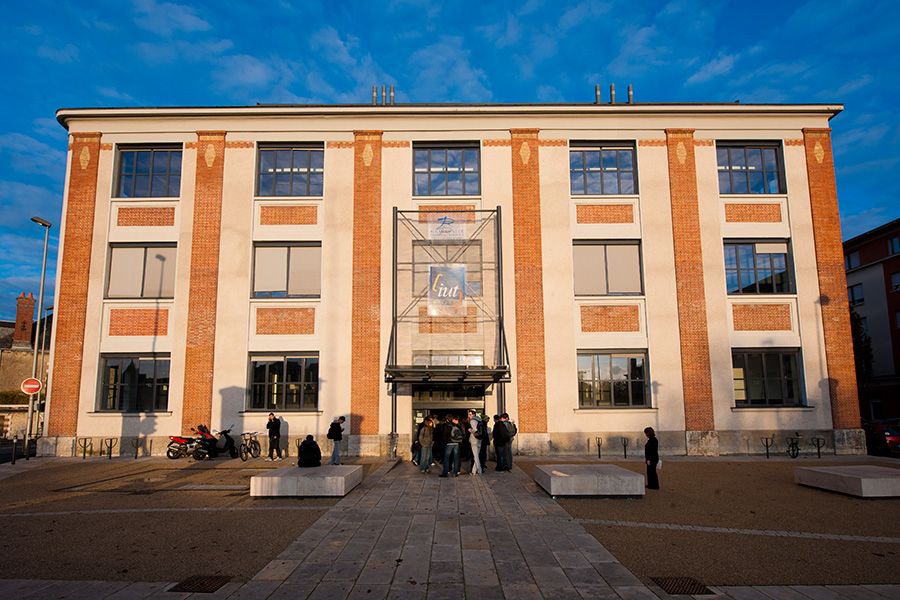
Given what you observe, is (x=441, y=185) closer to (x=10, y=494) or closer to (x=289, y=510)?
(x=289, y=510)

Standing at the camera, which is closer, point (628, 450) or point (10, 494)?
point (10, 494)

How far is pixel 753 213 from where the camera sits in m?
20.5

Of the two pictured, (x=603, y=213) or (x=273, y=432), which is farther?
(x=603, y=213)

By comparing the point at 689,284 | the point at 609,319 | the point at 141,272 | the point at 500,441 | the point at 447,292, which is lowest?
the point at 500,441

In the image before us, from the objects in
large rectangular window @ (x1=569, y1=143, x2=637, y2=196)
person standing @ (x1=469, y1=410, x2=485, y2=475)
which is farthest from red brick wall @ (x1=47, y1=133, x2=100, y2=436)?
large rectangular window @ (x1=569, y1=143, x2=637, y2=196)

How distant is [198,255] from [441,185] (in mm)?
9518

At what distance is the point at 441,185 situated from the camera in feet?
68.4

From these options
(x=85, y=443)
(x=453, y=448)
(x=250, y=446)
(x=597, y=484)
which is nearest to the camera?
(x=597, y=484)

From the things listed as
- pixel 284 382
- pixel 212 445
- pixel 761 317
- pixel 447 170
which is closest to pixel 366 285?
pixel 284 382

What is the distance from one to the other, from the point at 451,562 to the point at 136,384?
1691cm

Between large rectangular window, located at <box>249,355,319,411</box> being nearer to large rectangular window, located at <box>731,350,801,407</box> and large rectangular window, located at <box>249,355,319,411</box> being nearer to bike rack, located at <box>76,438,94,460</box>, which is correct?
bike rack, located at <box>76,438,94,460</box>

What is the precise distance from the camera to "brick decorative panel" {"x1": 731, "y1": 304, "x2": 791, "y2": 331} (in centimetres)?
1978

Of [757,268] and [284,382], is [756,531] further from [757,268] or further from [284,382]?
[284,382]

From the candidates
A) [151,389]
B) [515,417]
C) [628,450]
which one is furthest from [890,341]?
[151,389]
